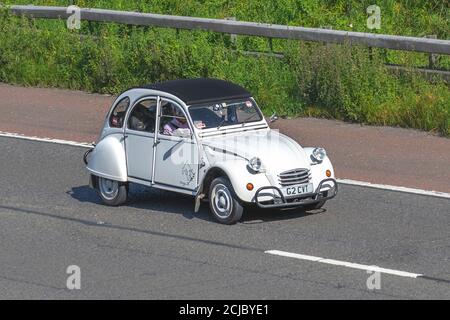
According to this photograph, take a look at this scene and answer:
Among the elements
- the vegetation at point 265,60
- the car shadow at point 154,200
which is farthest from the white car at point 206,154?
the vegetation at point 265,60

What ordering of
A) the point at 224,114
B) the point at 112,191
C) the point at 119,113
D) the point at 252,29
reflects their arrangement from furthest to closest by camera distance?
the point at 252,29, the point at 119,113, the point at 112,191, the point at 224,114

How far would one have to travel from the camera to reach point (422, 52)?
20.6 m

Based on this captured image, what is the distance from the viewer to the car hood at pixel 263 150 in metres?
14.7

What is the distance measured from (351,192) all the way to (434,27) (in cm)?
837

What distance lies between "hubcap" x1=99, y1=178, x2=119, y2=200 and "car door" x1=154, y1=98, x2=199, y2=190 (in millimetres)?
692

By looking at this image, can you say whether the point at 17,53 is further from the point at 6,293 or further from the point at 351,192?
the point at 6,293

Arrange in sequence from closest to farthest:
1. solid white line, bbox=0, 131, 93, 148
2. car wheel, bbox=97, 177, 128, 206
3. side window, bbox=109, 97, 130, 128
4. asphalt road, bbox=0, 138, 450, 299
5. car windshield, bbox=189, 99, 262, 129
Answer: asphalt road, bbox=0, 138, 450, 299
car windshield, bbox=189, 99, 262, 129
car wheel, bbox=97, 177, 128, 206
side window, bbox=109, 97, 130, 128
solid white line, bbox=0, 131, 93, 148

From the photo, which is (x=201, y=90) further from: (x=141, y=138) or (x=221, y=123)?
(x=141, y=138)

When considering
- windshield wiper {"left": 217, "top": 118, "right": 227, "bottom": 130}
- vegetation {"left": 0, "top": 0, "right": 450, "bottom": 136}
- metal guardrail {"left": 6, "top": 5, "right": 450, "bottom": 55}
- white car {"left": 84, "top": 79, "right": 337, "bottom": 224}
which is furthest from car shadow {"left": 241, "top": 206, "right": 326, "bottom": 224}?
metal guardrail {"left": 6, "top": 5, "right": 450, "bottom": 55}

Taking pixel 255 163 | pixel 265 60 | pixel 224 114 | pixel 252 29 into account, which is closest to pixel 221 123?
pixel 224 114

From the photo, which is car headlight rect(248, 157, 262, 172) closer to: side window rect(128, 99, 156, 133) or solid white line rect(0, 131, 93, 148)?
side window rect(128, 99, 156, 133)

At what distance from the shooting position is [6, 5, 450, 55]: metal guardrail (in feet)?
67.1

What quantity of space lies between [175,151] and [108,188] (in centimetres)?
127

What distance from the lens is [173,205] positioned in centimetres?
1600
